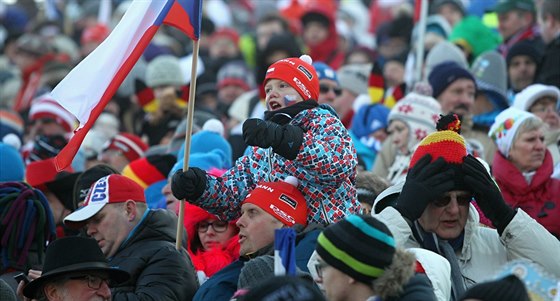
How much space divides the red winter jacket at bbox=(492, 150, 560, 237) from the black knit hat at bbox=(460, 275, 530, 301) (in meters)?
3.51

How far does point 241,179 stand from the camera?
28.7 ft

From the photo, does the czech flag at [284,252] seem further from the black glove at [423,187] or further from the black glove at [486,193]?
the black glove at [486,193]

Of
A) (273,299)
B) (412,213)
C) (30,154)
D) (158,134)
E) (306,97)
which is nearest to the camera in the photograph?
(273,299)

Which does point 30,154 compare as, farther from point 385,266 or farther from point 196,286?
point 385,266

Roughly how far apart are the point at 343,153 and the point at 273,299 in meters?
2.22

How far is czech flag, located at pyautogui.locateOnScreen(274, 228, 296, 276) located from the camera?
280 inches

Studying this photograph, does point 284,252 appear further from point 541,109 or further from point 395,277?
point 541,109

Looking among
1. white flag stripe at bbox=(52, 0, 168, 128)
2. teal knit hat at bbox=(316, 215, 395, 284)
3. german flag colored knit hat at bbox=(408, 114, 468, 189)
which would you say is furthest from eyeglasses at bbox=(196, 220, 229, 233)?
teal knit hat at bbox=(316, 215, 395, 284)

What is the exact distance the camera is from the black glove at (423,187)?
7969 millimetres

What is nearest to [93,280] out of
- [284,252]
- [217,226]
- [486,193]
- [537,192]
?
[217,226]

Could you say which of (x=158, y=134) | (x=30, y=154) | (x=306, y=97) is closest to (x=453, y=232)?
(x=306, y=97)

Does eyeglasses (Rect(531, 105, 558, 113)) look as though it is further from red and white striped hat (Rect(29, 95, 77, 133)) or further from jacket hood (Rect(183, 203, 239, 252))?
red and white striped hat (Rect(29, 95, 77, 133))

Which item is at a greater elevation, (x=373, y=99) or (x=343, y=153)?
(x=343, y=153)

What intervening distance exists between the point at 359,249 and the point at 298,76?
2.12 m
